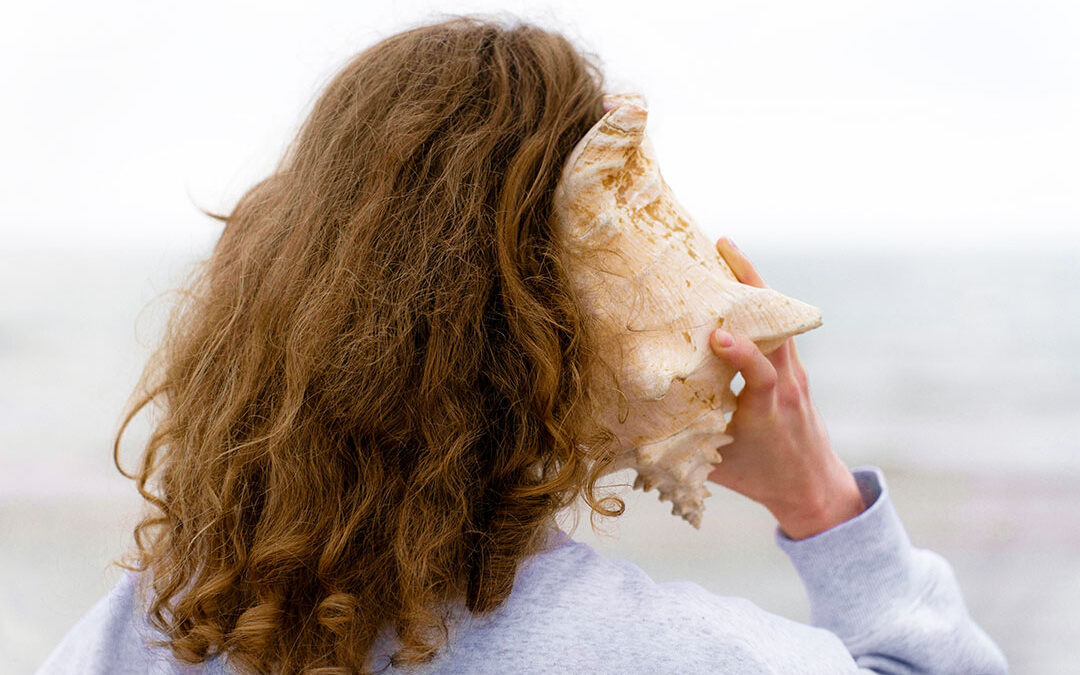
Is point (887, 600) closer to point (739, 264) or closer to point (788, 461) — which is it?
point (788, 461)

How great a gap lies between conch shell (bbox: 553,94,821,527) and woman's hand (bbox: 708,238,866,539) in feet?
0.20

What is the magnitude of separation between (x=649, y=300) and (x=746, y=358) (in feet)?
0.39

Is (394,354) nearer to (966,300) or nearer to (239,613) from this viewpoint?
(239,613)

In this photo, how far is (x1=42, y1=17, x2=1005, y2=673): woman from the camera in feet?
2.06

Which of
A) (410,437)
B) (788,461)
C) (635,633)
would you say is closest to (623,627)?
(635,633)

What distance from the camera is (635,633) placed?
602 mm

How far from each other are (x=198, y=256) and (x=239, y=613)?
1.52 ft

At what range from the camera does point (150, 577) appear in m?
0.73

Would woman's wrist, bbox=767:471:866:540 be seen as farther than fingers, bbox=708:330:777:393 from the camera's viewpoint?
Yes

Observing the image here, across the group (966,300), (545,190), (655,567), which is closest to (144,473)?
(545,190)

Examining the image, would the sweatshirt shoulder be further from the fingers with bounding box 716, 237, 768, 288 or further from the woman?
the fingers with bounding box 716, 237, 768, 288

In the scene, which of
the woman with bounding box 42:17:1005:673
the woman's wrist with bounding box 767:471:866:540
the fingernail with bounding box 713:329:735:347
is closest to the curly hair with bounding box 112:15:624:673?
the woman with bounding box 42:17:1005:673

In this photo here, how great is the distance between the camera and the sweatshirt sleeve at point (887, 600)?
2.70 ft

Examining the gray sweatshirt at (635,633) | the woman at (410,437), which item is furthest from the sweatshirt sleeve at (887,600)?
the woman at (410,437)
